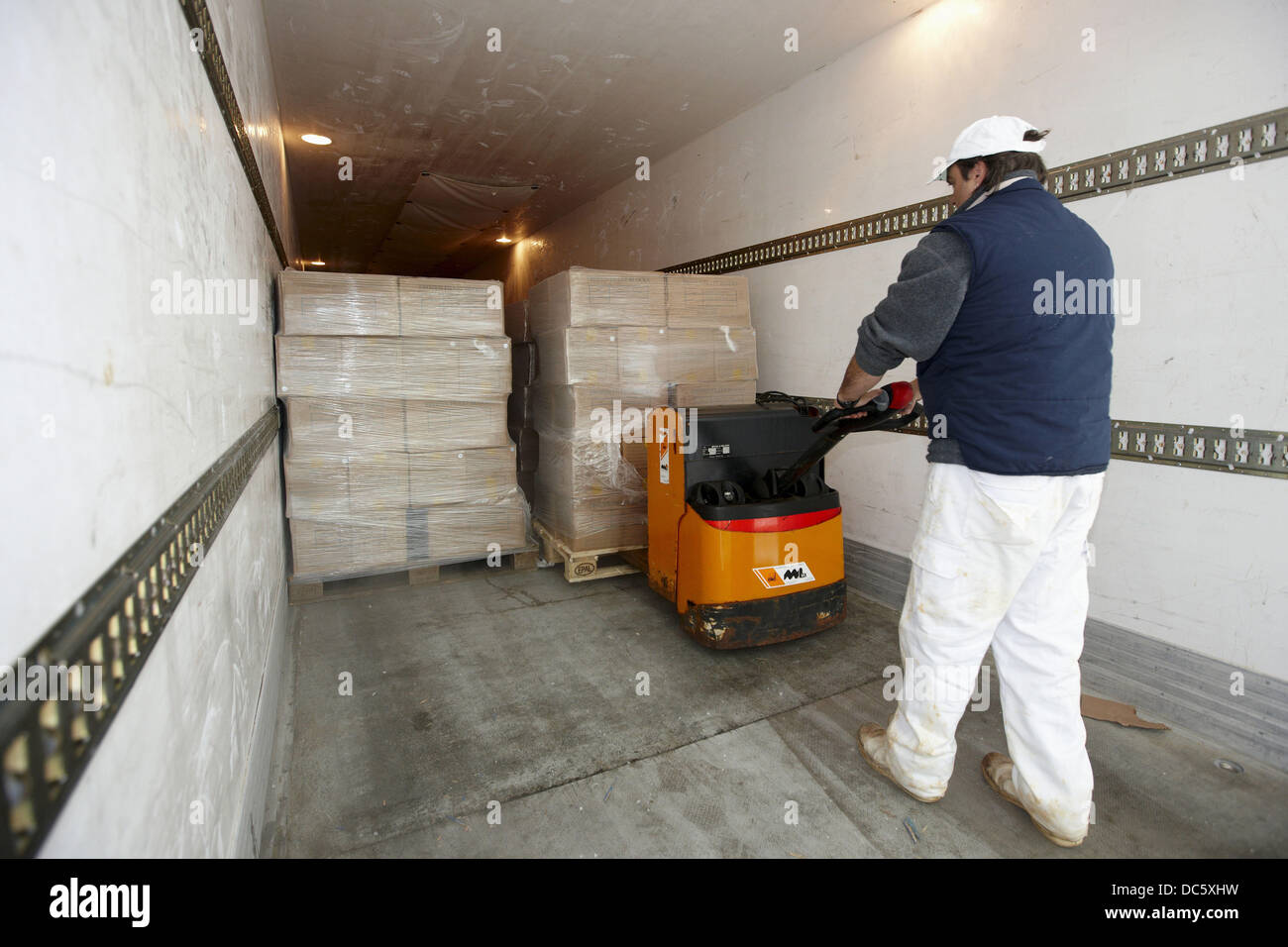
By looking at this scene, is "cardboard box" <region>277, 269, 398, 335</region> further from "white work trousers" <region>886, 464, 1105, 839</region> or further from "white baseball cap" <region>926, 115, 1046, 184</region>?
"white work trousers" <region>886, 464, 1105, 839</region>

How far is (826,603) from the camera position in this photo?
3363 mm

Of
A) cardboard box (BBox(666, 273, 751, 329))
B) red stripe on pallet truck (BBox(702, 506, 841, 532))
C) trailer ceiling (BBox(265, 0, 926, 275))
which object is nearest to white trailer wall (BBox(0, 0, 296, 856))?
red stripe on pallet truck (BBox(702, 506, 841, 532))

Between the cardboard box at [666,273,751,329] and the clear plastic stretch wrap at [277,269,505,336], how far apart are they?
118 cm

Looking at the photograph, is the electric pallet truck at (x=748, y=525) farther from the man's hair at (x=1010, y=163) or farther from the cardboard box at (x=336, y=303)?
the cardboard box at (x=336, y=303)

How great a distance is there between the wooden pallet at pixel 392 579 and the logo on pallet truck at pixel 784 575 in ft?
6.56

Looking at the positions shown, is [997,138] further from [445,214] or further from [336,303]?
[445,214]

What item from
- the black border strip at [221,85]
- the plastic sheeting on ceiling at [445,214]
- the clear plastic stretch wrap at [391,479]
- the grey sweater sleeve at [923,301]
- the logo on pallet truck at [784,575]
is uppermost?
the plastic sheeting on ceiling at [445,214]

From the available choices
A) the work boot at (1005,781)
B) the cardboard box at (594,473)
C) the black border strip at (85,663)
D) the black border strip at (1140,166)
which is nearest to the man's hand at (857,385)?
the work boot at (1005,781)

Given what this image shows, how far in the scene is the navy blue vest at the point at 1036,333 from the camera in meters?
1.92

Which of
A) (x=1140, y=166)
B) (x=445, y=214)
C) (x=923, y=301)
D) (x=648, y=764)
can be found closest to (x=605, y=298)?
(x=923, y=301)

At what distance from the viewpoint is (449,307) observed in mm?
4168

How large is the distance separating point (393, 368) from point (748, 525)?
242 cm
